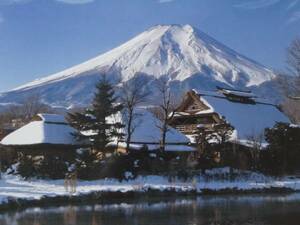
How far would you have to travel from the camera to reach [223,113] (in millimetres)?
43750

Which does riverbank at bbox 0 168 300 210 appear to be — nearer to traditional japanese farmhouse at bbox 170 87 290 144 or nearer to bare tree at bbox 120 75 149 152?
bare tree at bbox 120 75 149 152

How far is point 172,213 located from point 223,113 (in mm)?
25400

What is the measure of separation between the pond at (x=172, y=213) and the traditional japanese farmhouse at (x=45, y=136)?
11.6 meters

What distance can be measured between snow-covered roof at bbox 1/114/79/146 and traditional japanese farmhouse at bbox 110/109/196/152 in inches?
113

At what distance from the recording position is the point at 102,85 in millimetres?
33344

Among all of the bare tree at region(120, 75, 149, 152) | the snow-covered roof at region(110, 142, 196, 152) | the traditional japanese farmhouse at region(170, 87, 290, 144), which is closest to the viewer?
the bare tree at region(120, 75, 149, 152)

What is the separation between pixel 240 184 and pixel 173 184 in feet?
12.3

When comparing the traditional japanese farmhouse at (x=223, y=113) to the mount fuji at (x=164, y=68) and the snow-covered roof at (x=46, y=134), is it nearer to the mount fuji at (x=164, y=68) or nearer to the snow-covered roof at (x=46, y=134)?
the snow-covered roof at (x=46, y=134)

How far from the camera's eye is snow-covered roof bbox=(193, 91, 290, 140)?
140 feet

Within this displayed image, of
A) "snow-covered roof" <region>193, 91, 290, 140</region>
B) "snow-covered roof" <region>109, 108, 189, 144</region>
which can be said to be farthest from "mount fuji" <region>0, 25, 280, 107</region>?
"snow-covered roof" <region>109, 108, 189, 144</region>

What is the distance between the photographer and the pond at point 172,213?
55.9ft

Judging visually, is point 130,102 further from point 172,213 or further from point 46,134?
point 172,213

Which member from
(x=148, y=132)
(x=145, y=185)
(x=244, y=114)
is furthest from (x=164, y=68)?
(x=145, y=185)

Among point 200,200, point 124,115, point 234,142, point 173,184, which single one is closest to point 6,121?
point 124,115
